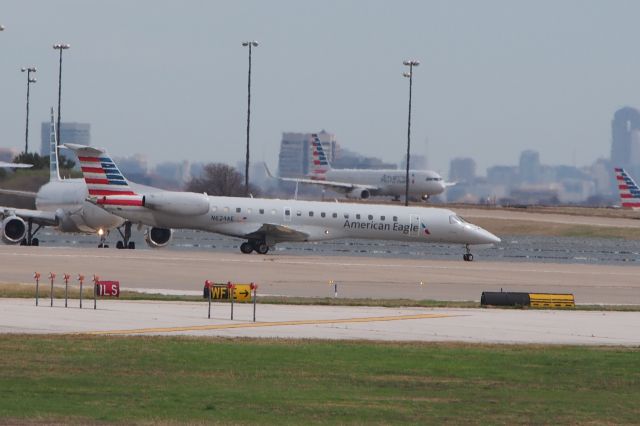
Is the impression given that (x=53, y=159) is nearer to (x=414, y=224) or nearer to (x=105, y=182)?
(x=105, y=182)

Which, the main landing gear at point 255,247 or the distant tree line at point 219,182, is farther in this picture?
the distant tree line at point 219,182

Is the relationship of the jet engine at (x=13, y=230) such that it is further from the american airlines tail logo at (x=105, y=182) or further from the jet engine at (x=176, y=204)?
the jet engine at (x=176, y=204)

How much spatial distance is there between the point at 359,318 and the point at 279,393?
12.9 m

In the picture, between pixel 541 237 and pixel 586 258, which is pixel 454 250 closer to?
pixel 586 258

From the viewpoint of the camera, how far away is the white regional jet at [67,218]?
236 ft


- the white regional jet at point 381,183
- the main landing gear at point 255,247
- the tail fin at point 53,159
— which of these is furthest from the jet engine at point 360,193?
the main landing gear at point 255,247

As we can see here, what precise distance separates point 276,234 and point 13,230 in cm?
1317

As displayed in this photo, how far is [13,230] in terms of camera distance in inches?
2840

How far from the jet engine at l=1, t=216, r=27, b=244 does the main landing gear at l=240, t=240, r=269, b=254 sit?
11166 mm

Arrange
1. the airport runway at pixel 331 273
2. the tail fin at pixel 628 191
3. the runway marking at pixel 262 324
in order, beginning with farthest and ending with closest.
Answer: the tail fin at pixel 628 191
the airport runway at pixel 331 273
the runway marking at pixel 262 324

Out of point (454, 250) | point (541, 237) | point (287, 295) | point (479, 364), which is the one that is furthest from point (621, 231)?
point (479, 364)

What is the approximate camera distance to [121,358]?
25547mm

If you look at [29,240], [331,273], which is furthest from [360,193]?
[331,273]

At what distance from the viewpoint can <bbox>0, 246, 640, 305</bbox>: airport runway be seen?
46500 millimetres
